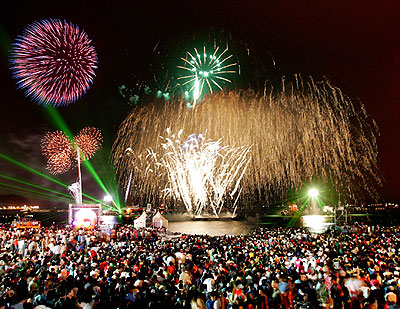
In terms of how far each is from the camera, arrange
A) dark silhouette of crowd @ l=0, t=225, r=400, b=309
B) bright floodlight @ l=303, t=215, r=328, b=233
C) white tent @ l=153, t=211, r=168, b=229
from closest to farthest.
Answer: dark silhouette of crowd @ l=0, t=225, r=400, b=309, white tent @ l=153, t=211, r=168, b=229, bright floodlight @ l=303, t=215, r=328, b=233

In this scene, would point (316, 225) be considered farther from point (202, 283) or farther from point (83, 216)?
point (202, 283)

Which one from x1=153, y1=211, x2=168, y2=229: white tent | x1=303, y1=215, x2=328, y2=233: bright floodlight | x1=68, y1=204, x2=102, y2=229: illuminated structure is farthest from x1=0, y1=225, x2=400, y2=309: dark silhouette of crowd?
x1=303, y1=215, x2=328, y2=233: bright floodlight

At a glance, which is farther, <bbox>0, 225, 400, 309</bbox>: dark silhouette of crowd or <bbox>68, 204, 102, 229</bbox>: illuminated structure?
<bbox>68, 204, 102, 229</bbox>: illuminated structure

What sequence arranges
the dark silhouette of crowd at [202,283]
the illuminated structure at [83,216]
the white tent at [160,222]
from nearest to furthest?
the dark silhouette of crowd at [202,283] < the illuminated structure at [83,216] < the white tent at [160,222]

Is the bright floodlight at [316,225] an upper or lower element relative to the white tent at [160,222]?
lower

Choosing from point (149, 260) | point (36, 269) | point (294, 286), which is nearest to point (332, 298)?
point (294, 286)

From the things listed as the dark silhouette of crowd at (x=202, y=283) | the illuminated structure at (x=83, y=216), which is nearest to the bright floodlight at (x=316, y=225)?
the illuminated structure at (x=83, y=216)

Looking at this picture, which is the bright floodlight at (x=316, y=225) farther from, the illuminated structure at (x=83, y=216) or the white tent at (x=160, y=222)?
the illuminated structure at (x=83, y=216)

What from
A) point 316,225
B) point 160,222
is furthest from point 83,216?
point 316,225

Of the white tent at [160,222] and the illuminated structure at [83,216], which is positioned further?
the white tent at [160,222]

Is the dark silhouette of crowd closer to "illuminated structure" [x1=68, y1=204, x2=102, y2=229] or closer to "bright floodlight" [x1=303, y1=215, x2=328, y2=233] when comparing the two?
"illuminated structure" [x1=68, y1=204, x2=102, y2=229]

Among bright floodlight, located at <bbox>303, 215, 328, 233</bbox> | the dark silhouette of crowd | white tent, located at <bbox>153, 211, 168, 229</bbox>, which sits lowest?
bright floodlight, located at <bbox>303, 215, 328, 233</bbox>

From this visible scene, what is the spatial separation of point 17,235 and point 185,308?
56.5ft

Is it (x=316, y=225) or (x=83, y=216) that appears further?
(x=316, y=225)
